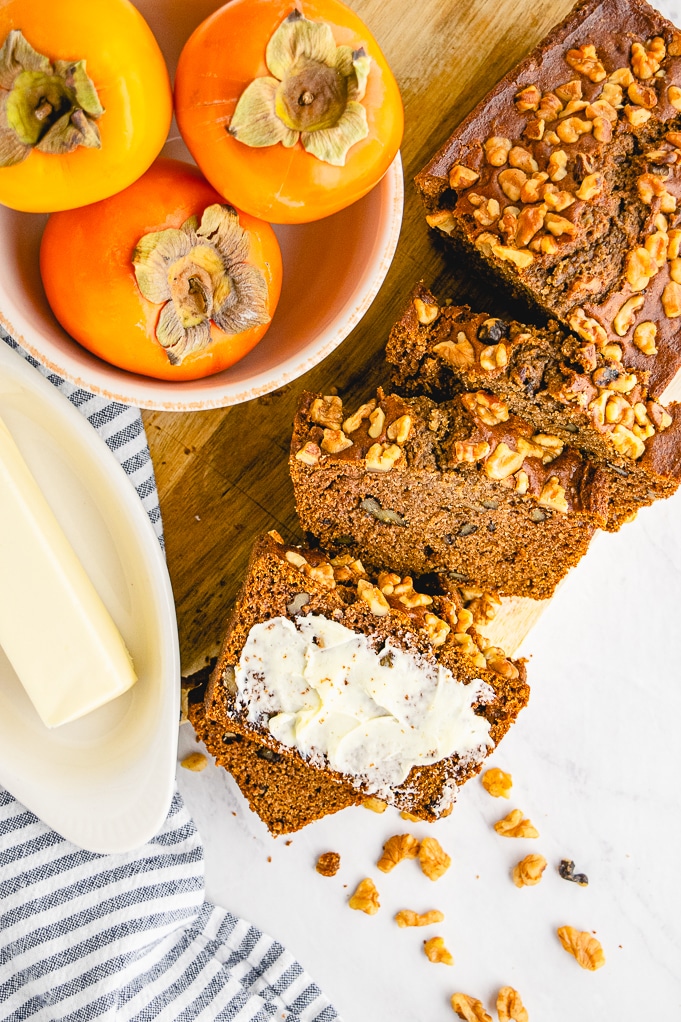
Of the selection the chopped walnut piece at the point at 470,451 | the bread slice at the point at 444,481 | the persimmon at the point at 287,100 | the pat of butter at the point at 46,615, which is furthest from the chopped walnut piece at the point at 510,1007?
the persimmon at the point at 287,100

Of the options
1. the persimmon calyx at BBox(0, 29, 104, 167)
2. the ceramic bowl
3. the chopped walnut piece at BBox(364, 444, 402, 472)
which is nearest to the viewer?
the persimmon calyx at BBox(0, 29, 104, 167)

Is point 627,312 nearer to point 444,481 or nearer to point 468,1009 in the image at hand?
point 444,481

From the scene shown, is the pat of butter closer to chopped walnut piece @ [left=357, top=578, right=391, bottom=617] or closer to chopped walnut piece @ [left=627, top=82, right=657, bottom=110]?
chopped walnut piece @ [left=357, top=578, right=391, bottom=617]

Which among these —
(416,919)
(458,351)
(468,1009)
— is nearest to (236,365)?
(458,351)

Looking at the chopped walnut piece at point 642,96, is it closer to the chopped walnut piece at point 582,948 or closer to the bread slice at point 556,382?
the bread slice at point 556,382

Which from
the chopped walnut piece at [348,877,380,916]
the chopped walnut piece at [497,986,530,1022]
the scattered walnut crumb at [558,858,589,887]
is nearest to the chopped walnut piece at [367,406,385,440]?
the chopped walnut piece at [348,877,380,916]
